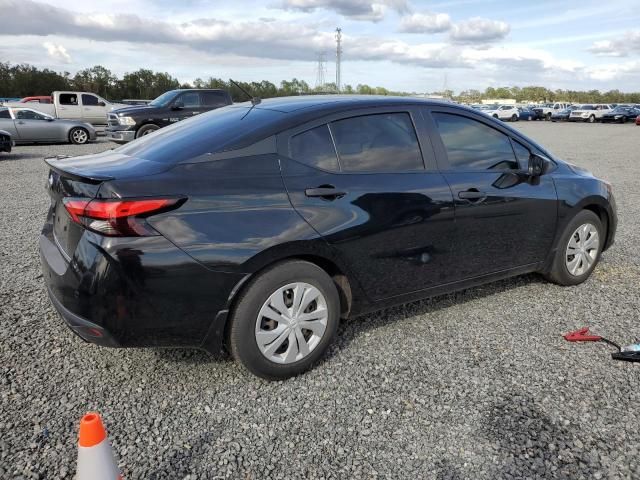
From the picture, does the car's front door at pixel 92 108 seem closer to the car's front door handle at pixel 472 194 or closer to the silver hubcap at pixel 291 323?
the car's front door handle at pixel 472 194

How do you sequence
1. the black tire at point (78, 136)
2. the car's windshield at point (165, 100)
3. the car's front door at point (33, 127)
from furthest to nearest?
the black tire at point (78, 136), the car's front door at point (33, 127), the car's windshield at point (165, 100)

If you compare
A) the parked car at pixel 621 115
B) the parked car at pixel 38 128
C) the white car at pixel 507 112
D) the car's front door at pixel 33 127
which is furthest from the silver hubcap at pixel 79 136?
the parked car at pixel 621 115

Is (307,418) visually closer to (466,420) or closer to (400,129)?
(466,420)

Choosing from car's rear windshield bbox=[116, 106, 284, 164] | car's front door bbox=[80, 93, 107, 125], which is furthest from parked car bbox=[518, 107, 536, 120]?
car's rear windshield bbox=[116, 106, 284, 164]

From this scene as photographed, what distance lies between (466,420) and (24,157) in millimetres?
15493

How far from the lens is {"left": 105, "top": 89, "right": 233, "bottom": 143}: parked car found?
47.2ft

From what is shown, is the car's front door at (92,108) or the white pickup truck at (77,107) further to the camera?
the car's front door at (92,108)

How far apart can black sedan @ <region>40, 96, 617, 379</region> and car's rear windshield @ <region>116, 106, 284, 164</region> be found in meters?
0.02

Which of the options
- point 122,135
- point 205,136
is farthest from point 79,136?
point 205,136

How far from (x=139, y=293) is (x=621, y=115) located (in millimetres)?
51492

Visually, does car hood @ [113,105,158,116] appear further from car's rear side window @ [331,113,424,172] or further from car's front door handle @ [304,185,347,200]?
car's front door handle @ [304,185,347,200]

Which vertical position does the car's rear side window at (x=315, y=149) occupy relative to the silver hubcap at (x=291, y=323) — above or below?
above

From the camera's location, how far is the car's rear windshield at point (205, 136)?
301 cm

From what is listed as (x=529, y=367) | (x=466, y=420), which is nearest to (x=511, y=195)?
(x=529, y=367)
